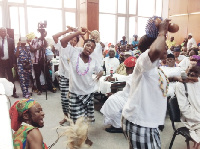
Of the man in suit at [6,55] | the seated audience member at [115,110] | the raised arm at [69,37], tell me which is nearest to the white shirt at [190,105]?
the seated audience member at [115,110]

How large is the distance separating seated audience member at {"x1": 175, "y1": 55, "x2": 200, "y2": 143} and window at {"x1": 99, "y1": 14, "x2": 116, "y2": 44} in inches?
398

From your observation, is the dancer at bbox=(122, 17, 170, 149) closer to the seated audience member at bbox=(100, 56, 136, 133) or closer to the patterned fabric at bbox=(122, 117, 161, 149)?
the patterned fabric at bbox=(122, 117, 161, 149)

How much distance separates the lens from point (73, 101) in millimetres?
2877

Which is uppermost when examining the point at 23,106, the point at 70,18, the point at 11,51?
the point at 70,18

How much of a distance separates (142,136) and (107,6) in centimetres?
1211

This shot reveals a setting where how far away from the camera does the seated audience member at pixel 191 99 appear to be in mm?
2463

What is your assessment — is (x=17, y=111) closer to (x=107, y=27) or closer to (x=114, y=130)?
(x=114, y=130)

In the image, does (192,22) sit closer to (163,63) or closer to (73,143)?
(163,63)

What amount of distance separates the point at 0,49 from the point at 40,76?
1.50 meters

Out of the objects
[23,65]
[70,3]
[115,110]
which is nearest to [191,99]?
[115,110]

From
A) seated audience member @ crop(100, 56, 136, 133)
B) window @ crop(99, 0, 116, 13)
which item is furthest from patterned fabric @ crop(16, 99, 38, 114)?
window @ crop(99, 0, 116, 13)

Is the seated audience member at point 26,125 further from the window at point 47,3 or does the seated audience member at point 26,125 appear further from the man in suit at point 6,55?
the window at point 47,3

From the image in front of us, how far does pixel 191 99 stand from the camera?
2.55 m

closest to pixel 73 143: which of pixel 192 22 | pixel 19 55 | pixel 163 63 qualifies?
pixel 163 63
